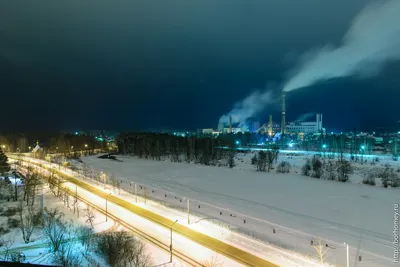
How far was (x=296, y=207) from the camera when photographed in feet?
96.4

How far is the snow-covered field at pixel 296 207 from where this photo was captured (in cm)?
1950

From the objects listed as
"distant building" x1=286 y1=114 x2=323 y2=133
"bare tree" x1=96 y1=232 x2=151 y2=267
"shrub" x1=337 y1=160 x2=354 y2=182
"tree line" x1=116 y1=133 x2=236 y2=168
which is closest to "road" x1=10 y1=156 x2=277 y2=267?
"bare tree" x1=96 y1=232 x2=151 y2=267

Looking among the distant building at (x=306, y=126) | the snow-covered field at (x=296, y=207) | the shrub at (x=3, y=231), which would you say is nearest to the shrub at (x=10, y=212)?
the shrub at (x=3, y=231)

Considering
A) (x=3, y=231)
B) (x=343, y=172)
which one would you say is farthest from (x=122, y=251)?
(x=343, y=172)

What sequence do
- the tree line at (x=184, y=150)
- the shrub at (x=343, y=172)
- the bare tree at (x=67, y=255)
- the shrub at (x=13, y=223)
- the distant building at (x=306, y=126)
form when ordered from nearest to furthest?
the bare tree at (x=67, y=255)
the shrub at (x=13, y=223)
the shrub at (x=343, y=172)
the tree line at (x=184, y=150)
the distant building at (x=306, y=126)

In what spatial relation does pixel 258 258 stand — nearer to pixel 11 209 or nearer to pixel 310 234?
pixel 310 234

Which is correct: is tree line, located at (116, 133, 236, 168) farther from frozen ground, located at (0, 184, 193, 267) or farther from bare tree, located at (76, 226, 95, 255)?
bare tree, located at (76, 226, 95, 255)

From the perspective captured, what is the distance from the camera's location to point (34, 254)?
18594mm

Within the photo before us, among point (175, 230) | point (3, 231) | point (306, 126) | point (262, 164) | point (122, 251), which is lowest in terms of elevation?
point (3, 231)

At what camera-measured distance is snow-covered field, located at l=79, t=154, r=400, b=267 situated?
19.5m

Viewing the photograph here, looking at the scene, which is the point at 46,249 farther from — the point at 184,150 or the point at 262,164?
the point at 184,150

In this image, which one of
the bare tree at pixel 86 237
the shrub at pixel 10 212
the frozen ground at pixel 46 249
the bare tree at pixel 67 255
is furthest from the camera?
the shrub at pixel 10 212

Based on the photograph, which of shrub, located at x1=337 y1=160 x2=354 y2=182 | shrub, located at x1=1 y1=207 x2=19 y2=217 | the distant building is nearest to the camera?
shrub, located at x1=1 y1=207 x2=19 y2=217

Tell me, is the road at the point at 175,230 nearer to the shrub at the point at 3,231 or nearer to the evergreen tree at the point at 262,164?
the shrub at the point at 3,231
